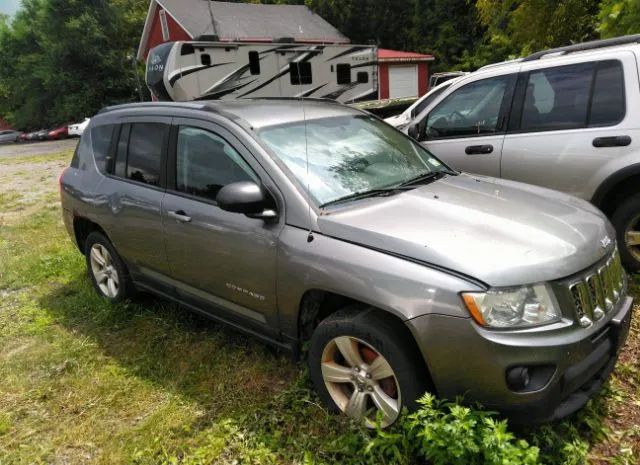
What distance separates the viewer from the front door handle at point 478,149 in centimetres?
458

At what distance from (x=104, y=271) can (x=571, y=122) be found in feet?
13.9

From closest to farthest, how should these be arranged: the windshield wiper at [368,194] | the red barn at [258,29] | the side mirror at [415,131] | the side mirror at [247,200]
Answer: the side mirror at [247,200]
the windshield wiper at [368,194]
the side mirror at [415,131]
the red barn at [258,29]

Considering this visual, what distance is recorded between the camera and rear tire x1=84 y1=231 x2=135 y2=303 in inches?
168

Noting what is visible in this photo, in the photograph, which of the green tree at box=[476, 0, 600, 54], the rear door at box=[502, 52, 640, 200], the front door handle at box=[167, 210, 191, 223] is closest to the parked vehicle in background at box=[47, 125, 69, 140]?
the green tree at box=[476, 0, 600, 54]

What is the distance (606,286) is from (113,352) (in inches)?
130

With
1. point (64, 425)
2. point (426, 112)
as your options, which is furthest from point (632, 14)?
point (64, 425)

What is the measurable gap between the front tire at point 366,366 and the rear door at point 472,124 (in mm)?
2668

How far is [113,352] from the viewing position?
12.5ft

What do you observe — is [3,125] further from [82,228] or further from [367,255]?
[367,255]

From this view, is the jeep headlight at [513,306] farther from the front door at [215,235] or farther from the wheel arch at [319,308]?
the front door at [215,235]

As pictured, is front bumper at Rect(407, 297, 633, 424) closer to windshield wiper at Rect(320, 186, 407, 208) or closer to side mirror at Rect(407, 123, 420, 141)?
windshield wiper at Rect(320, 186, 407, 208)

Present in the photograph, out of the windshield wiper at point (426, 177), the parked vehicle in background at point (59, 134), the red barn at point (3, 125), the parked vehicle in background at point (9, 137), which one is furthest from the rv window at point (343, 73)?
the red barn at point (3, 125)

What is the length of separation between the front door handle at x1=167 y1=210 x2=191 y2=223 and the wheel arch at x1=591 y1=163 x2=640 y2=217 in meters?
3.15

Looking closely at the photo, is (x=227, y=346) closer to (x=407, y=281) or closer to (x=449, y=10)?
(x=407, y=281)
